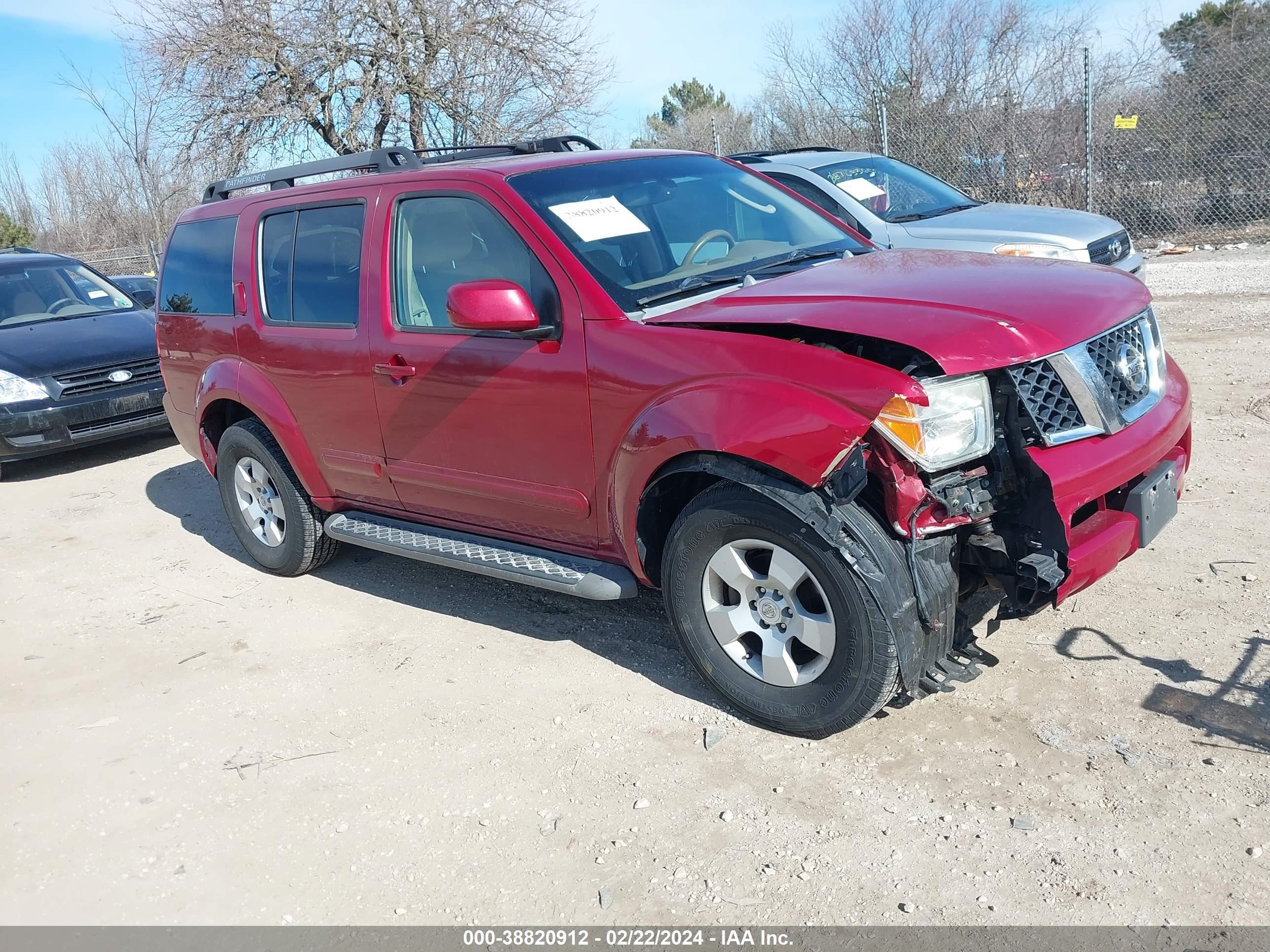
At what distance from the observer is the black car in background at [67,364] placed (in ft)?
27.4

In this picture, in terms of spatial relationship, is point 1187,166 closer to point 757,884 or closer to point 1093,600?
point 1093,600

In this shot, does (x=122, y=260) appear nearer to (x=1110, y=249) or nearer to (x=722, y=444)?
(x=1110, y=249)

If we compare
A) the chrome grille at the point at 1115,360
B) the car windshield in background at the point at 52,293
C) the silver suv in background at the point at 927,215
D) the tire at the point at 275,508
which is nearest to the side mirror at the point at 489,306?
the chrome grille at the point at 1115,360

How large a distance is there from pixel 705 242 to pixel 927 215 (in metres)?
5.03

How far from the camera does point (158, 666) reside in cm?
469

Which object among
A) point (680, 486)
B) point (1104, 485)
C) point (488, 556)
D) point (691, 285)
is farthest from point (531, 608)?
point (1104, 485)

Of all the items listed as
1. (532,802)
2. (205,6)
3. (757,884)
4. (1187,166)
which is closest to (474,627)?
(532,802)

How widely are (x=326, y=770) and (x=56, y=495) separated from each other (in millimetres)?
5605

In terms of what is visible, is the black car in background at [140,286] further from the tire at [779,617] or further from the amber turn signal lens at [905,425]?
the amber turn signal lens at [905,425]

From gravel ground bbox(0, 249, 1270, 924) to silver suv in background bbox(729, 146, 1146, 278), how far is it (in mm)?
3036

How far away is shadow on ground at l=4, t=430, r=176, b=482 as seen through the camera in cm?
890

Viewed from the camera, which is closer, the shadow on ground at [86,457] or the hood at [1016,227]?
the hood at [1016,227]

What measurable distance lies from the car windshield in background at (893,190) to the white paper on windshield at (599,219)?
15.8 feet

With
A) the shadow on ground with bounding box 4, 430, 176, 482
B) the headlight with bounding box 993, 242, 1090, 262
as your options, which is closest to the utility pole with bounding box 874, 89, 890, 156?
the headlight with bounding box 993, 242, 1090, 262
